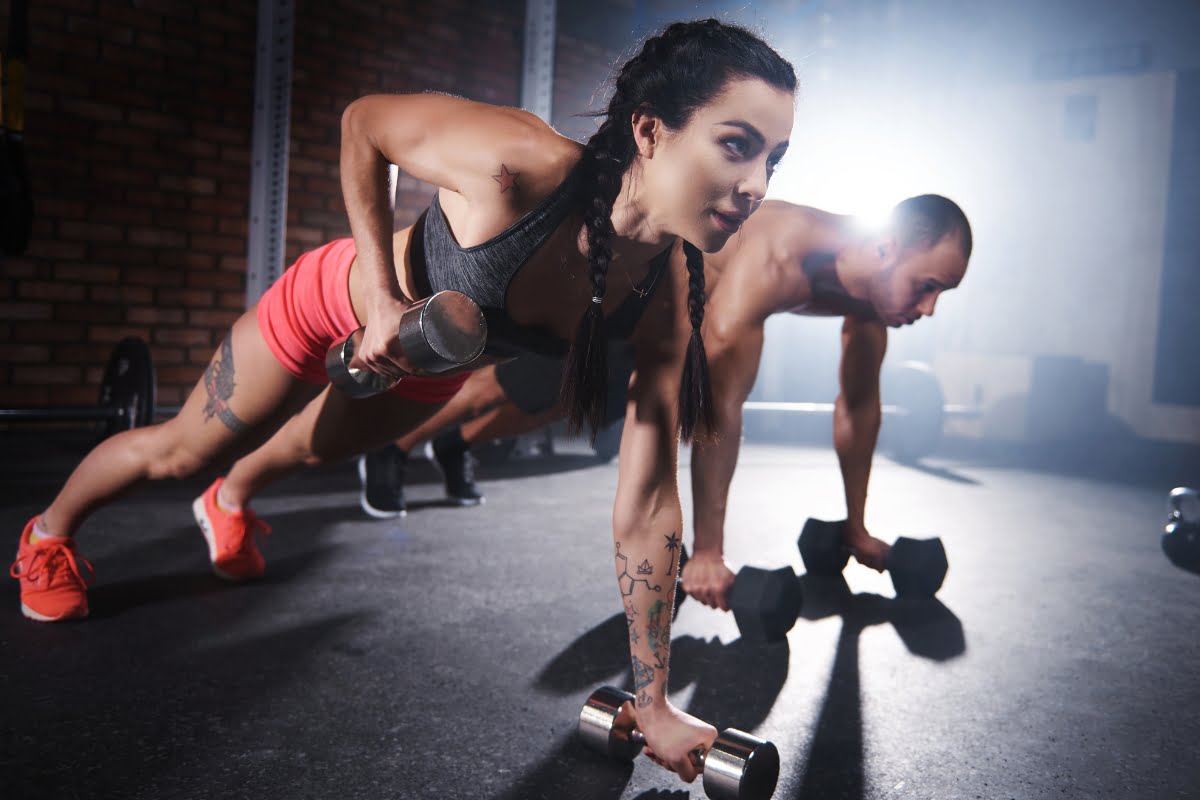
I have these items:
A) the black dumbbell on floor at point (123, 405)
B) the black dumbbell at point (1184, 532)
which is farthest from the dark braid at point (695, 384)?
the black dumbbell on floor at point (123, 405)

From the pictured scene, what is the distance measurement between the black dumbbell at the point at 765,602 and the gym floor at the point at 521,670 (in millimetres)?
46

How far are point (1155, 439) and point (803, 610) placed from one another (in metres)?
4.46

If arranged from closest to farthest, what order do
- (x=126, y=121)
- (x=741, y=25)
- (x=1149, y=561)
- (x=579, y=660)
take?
(x=741, y=25)
(x=579, y=660)
(x=1149, y=561)
(x=126, y=121)

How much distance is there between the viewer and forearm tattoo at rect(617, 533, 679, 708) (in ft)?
3.51

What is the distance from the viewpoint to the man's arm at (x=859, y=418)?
2.00 meters

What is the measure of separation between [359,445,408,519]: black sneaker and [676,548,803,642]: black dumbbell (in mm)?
1235

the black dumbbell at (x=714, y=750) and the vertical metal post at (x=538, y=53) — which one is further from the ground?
the vertical metal post at (x=538, y=53)

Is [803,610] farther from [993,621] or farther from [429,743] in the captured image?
[429,743]

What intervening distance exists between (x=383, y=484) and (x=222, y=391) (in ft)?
3.85

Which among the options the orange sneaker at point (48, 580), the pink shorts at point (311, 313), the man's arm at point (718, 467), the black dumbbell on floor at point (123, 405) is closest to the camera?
the pink shorts at point (311, 313)

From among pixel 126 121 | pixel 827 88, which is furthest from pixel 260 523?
pixel 827 88

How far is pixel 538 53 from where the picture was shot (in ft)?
13.2

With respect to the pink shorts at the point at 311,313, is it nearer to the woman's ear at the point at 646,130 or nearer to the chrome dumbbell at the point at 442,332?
the chrome dumbbell at the point at 442,332

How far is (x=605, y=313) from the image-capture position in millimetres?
1132
